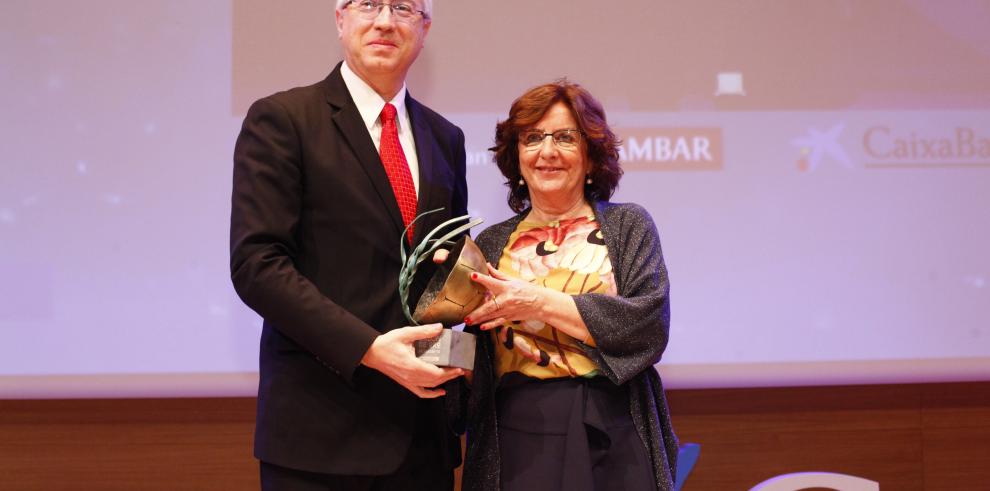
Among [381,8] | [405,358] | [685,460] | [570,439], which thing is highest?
[381,8]

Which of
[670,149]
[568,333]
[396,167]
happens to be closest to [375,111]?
[396,167]

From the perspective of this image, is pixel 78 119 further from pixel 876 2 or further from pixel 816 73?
pixel 876 2

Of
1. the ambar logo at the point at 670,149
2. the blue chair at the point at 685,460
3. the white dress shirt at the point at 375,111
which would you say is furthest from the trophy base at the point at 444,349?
the blue chair at the point at 685,460

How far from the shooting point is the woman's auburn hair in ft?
5.88

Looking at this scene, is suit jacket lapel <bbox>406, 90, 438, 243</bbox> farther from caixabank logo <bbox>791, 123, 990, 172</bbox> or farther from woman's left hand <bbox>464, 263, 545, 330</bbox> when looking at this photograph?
caixabank logo <bbox>791, 123, 990, 172</bbox>

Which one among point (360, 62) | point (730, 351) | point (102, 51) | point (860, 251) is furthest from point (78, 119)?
point (860, 251)

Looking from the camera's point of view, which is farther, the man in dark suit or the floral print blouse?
the floral print blouse

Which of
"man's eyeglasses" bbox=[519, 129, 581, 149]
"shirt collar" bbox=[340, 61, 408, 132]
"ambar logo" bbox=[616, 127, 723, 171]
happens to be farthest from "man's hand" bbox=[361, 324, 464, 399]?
"ambar logo" bbox=[616, 127, 723, 171]

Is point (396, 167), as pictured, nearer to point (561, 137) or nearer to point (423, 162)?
point (423, 162)

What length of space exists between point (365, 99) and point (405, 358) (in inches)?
22.4

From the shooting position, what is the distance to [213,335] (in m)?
2.39

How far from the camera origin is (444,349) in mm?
1394

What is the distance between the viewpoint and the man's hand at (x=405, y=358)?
1373 millimetres

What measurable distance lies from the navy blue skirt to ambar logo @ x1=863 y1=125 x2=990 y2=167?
1.44 meters
